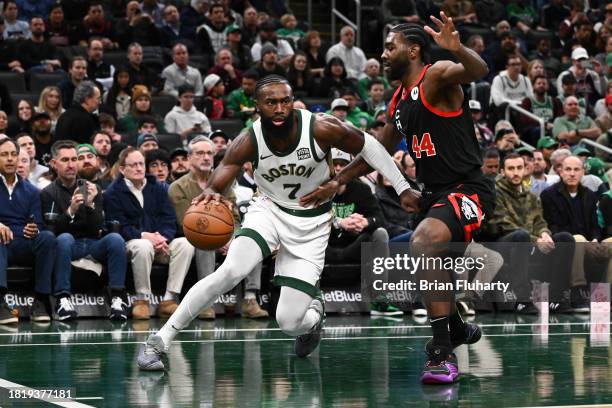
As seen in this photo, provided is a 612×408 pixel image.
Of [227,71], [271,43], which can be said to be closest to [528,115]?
[271,43]

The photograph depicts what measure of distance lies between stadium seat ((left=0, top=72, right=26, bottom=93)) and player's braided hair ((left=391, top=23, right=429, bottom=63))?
934cm

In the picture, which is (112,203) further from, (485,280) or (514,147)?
(514,147)

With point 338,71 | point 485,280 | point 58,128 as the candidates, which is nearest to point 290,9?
point 338,71

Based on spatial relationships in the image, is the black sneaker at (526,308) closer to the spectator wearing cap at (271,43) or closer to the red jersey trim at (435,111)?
the red jersey trim at (435,111)

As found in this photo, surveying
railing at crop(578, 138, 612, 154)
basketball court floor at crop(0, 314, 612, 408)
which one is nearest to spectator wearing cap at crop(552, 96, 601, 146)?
railing at crop(578, 138, 612, 154)

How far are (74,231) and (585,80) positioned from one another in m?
10.8

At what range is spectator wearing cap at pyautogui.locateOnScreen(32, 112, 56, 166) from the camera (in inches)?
550

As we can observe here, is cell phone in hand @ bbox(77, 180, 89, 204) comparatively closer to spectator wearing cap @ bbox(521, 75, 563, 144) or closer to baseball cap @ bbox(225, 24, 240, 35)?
baseball cap @ bbox(225, 24, 240, 35)

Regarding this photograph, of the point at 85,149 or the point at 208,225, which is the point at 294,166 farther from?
the point at 85,149

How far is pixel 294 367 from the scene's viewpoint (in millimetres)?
8430

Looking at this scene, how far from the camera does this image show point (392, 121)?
8.42 meters

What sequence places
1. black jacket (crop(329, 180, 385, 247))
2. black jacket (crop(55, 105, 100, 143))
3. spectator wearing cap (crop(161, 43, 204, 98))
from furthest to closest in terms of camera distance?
spectator wearing cap (crop(161, 43, 204, 98)) < black jacket (crop(55, 105, 100, 143)) < black jacket (crop(329, 180, 385, 247))

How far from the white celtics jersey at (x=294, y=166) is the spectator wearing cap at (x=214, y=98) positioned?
8.60 m

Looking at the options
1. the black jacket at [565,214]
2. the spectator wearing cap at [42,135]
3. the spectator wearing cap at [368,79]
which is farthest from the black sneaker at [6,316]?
the spectator wearing cap at [368,79]
